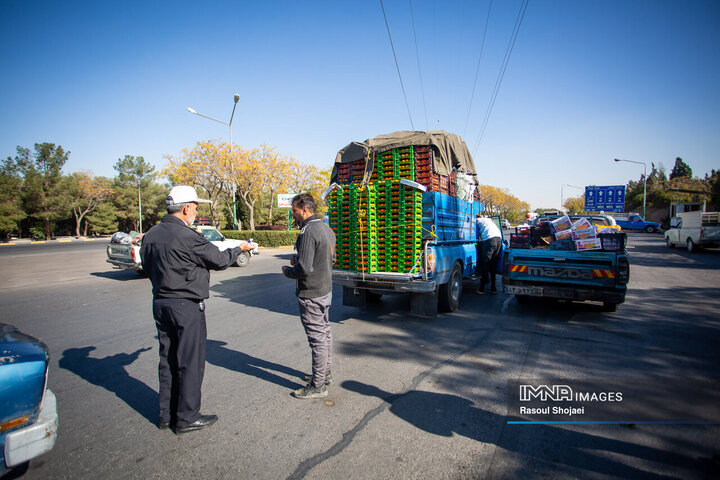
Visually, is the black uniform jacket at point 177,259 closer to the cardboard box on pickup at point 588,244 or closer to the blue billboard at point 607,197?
the cardboard box on pickup at point 588,244

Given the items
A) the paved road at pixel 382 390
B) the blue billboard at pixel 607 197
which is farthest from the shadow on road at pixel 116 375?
the blue billboard at pixel 607 197

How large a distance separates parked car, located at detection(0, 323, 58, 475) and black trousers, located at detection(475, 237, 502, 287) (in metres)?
7.78

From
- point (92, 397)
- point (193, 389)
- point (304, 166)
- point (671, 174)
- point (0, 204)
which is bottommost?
point (92, 397)

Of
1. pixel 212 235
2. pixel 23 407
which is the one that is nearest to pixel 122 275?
pixel 212 235

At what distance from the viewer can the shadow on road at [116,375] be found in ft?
11.4

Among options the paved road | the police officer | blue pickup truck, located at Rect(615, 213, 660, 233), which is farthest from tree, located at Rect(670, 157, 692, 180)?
the police officer

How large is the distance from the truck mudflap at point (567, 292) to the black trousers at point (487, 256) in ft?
5.22

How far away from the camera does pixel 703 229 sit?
17281 millimetres

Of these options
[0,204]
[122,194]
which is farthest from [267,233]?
[122,194]

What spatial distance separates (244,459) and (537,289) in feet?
18.2

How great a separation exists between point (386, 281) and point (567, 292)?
316 centimetres

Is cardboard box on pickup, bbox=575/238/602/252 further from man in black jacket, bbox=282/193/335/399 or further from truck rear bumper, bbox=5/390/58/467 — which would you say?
truck rear bumper, bbox=5/390/58/467

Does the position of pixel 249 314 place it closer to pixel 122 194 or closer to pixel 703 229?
pixel 703 229

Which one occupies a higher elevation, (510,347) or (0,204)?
(0,204)
